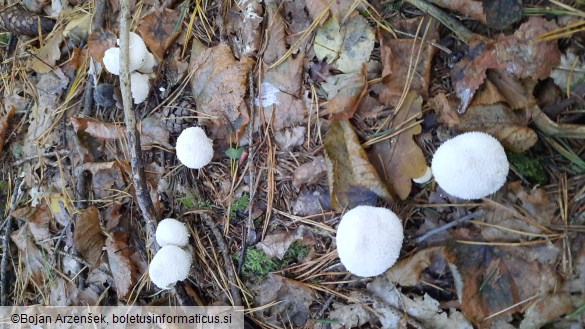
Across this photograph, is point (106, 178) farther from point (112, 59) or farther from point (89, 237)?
point (112, 59)

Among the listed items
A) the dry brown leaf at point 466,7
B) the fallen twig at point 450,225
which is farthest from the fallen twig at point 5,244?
the dry brown leaf at point 466,7

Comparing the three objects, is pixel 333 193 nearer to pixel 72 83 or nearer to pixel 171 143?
pixel 171 143

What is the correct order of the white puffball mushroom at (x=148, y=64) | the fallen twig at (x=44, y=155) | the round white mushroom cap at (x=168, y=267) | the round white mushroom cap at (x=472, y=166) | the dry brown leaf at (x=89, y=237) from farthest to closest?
the fallen twig at (x=44, y=155) < the dry brown leaf at (x=89, y=237) < the white puffball mushroom at (x=148, y=64) < the round white mushroom cap at (x=168, y=267) < the round white mushroom cap at (x=472, y=166)

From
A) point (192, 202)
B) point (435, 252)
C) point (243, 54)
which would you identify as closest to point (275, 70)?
point (243, 54)

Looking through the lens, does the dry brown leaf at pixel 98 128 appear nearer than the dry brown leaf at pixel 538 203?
No

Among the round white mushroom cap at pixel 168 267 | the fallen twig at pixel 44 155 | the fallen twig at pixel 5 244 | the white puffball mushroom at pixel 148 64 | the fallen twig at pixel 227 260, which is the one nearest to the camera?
the round white mushroom cap at pixel 168 267

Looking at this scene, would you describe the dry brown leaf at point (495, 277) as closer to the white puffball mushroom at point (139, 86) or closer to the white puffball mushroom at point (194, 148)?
the white puffball mushroom at point (194, 148)
